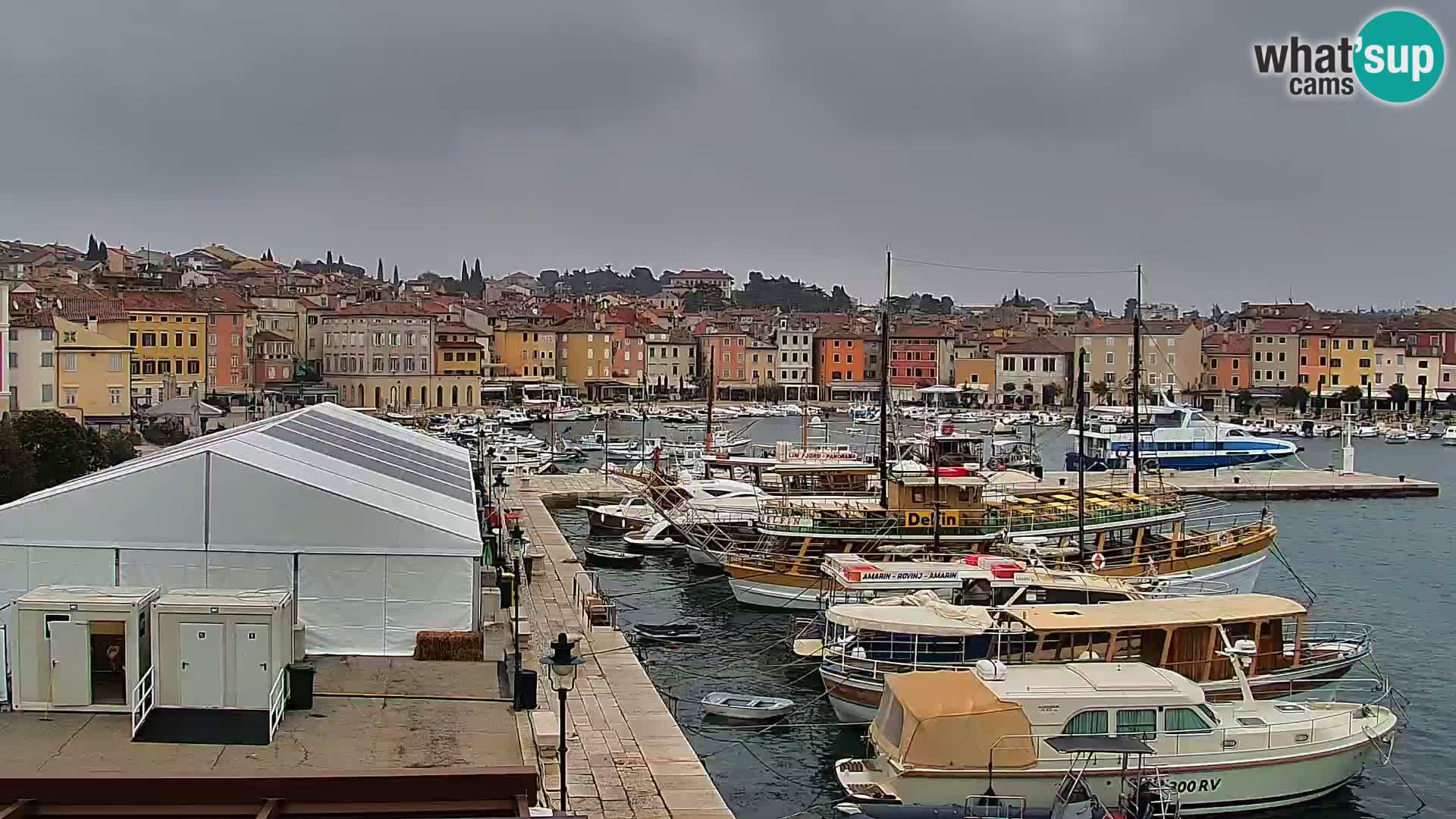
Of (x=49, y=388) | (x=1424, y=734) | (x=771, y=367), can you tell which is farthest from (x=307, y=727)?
(x=771, y=367)

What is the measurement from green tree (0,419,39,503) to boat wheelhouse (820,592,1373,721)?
23047 millimetres

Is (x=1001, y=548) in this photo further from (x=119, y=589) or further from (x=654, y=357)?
(x=654, y=357)

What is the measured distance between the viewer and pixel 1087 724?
1577cm

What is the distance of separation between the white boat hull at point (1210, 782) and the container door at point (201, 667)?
7.08 m

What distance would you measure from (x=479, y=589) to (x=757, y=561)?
13823mm

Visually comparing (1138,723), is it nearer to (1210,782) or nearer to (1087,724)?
(1087,724)

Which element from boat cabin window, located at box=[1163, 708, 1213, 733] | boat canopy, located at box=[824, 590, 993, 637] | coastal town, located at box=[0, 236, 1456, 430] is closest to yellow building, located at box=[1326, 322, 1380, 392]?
coastal town, located at box=[0, 236, 1456, 430]

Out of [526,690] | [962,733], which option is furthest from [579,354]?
[526,690]

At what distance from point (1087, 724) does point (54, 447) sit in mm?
31214

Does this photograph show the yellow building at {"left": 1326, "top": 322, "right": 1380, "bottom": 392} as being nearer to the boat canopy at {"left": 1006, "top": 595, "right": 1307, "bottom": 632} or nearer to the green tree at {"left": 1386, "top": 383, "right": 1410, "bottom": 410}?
the green tree at {"left": 1386, "top": 383, "right": 1410, "bottom": 410}

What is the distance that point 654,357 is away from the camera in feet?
410

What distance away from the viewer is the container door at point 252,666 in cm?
1106

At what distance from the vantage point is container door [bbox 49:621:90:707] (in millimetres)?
11016

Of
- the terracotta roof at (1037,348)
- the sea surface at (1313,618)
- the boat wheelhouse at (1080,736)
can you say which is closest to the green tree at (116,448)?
the sea surface at (1313,618)
